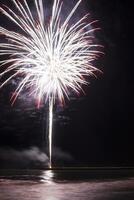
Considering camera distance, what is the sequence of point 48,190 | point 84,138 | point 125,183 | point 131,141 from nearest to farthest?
point 48,190
point 125,183
point 131,141
point 84,138

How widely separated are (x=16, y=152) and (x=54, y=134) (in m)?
7.63

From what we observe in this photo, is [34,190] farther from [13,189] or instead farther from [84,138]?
[84,138]

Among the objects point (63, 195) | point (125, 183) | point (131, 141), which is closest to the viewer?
point (63, 195)

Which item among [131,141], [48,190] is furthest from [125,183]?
[131,141]

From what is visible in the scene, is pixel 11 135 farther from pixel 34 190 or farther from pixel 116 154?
pixel 34 190

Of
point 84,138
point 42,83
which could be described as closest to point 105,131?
point 84,138

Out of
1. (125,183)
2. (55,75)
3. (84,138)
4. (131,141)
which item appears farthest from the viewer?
(84,138)

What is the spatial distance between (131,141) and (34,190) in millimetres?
56027

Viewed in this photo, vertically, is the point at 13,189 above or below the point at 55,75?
below

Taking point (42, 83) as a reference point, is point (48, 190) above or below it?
below

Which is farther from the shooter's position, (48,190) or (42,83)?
(42,83)

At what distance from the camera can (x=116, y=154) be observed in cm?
8600

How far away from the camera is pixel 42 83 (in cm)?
3878

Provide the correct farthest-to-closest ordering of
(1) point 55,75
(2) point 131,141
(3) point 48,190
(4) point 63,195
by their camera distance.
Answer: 1. (2) point 131,141
2. (1) point 55,75
3. (3) point 48,190
4. (4) point 63,195
